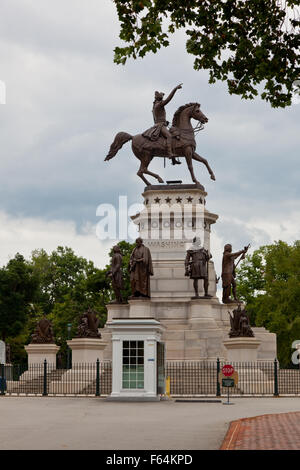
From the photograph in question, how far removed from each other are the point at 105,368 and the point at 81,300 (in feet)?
135

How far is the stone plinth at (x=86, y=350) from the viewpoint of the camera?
34250 mm

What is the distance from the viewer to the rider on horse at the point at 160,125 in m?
42.6

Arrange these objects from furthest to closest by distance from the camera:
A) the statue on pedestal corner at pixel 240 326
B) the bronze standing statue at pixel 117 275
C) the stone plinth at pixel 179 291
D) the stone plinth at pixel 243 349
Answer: the bronze standing statue at pixel 117 275 → the stone plinth at pixel 179 291 → the statue on pedestal corner at pixel 240 326 → the stone plinth at pixel 243 349

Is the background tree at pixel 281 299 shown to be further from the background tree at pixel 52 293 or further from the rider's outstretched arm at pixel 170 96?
the rider's outstretched arm at pixel 170 96

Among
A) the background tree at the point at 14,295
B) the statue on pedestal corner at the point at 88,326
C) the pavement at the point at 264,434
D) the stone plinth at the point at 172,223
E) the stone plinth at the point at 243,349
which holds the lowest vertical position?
the pavement at the point at 264,434

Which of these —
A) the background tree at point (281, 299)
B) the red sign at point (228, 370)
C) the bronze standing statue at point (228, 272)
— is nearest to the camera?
the red sign at point (228, 370)

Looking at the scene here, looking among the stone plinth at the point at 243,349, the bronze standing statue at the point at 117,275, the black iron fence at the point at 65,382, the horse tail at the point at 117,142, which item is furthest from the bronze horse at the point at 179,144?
the black iron fence at the point at 65,382

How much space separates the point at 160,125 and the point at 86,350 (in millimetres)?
14705

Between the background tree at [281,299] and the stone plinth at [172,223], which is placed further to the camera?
the background tree at [281,299]

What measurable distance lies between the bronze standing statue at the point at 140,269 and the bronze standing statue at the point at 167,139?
6.94 meters

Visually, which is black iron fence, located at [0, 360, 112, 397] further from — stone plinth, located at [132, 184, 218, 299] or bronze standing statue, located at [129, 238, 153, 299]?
stone plinth, located at [132, 184, 218, 299]

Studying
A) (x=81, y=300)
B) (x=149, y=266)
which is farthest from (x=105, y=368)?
(x=81, y=300)

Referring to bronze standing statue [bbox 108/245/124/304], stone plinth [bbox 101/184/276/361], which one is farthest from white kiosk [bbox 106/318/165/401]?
bronze standing statue [bbox 108/245/124/304]

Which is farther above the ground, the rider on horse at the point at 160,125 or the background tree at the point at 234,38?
the rider on horse at the point at 160,125
